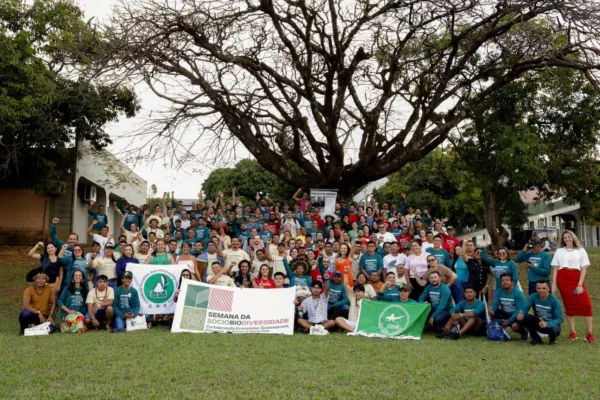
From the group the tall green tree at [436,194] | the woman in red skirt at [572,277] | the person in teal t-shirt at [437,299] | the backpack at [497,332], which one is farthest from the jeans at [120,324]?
the tall green tree at [436,194]

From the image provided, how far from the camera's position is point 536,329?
8.78m

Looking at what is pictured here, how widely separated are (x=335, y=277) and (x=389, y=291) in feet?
3.49

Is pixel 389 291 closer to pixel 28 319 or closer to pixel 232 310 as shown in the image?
pixel 232 310

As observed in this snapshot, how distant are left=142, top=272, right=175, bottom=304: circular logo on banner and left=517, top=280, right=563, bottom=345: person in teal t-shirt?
249 inches

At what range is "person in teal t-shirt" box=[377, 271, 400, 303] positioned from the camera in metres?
10.3

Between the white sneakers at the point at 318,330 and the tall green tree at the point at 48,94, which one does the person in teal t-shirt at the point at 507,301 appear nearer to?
the white sneakers at the point at 318,330

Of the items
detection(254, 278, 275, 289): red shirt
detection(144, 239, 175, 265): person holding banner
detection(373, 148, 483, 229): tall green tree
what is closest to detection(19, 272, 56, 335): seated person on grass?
detection(144, 239, 175, 265): person holding banner

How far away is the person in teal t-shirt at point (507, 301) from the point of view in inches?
370

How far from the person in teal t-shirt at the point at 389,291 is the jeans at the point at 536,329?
2327 millimetres

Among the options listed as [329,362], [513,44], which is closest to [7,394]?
[329,362]

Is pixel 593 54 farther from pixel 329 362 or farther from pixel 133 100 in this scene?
pixel 133 100

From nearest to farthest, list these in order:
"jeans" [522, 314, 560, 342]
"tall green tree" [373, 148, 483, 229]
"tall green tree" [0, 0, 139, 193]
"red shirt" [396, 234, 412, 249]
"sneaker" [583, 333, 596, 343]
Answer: "jeans" [522, 314, 560, 342] → "sneaker" [583, 333, 596, 343] → "red shirt" [396, 234, 412, 249] → "tall green tree" [0, 0, 139, 193] → "tall green tree" [373, 148, 483, 229]

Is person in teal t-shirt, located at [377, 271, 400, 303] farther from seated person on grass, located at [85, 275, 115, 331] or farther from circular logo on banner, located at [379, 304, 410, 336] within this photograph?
seated person on grass, located at [85, 275, 115, 331]

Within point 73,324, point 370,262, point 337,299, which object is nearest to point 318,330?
point 337,299
